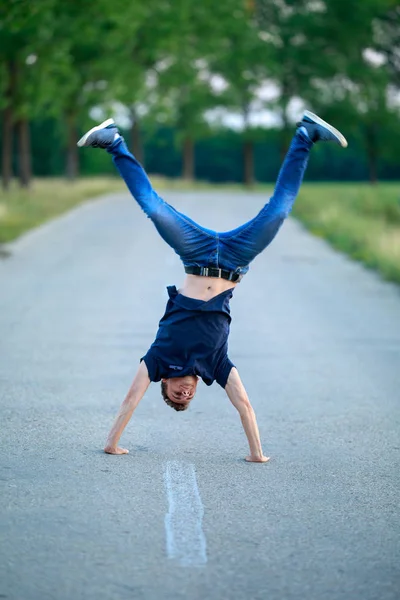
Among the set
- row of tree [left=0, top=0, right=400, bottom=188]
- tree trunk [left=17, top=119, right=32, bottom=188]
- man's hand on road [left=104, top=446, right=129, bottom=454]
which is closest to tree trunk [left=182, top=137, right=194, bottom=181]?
row of tree [left=0, top=0, right=400, bottom=188]

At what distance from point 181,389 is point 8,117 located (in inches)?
1366

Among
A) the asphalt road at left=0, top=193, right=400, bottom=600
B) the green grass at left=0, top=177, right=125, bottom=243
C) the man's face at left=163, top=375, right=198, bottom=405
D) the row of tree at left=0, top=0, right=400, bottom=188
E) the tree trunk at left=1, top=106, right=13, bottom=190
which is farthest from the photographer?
the row of tree at left=0, top=0, right=400, bottom=188

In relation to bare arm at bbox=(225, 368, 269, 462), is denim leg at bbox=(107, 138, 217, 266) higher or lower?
higher

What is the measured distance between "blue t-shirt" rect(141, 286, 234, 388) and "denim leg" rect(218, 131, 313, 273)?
0.73 ft

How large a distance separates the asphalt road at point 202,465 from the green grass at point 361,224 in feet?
20.9

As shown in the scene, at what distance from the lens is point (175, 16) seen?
58781 millimetres

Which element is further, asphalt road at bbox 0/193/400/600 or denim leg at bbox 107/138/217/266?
denim leg at bbox 107/138/217/266

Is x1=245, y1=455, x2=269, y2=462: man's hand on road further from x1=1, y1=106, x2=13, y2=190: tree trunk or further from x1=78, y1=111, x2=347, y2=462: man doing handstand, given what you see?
x1=1, y1=106, x2=13, y2=190: tree trunk

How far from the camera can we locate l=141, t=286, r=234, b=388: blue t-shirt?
693cm

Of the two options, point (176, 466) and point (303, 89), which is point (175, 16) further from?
point (176, 466)

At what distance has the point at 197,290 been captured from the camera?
6.96 meters

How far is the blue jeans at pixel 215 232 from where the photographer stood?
22.8ft

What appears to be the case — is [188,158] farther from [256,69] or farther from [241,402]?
[241,402]

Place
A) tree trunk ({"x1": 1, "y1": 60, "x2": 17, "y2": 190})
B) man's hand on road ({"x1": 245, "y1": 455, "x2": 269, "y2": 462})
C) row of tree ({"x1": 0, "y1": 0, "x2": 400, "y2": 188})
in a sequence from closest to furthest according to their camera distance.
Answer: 1. man's hand on road ({"x1": 245, "y1": 455, "x2": 269, "y2": 462})
2. tree trunk ({"x1": 1, "y1": 60, "x2": 17, "y2": 190})
3. row of tree ({"x1": 0, "y1": 0, "x2": 400, "y2": 188})
